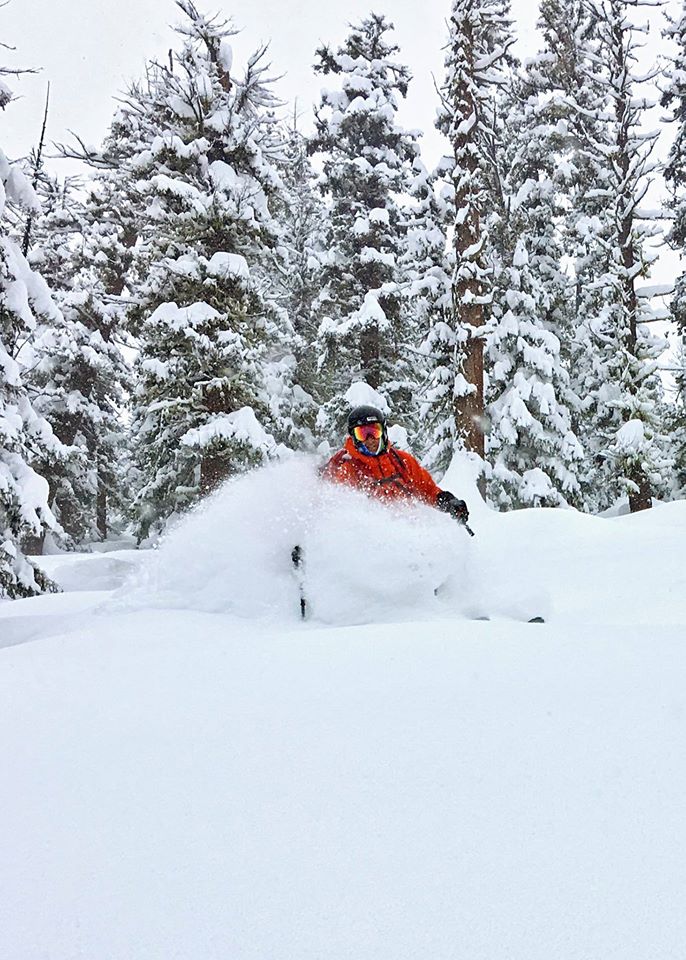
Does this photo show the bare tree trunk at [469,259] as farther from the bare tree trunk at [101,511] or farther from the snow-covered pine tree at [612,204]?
the bare tree trunk at [101,511]

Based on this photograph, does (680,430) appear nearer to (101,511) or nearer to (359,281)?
(359,281)

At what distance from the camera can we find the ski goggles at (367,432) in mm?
6727

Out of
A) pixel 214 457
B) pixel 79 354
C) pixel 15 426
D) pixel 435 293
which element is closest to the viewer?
pixel 15 426

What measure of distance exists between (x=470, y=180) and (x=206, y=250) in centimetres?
626

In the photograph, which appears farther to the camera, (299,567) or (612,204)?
(612,204)

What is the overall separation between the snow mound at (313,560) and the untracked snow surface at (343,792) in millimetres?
554

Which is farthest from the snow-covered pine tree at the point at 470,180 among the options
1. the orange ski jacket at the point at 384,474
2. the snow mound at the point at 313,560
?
the snow mound at the point at 313,560

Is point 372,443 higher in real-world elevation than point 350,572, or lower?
higher

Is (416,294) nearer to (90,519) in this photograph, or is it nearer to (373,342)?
(373,342)

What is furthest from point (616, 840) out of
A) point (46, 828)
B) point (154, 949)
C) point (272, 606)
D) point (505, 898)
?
point (272, 606)

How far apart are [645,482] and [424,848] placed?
16.6 metres

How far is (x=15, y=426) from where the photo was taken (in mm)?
7816

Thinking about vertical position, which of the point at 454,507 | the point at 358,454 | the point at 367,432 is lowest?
the point at 454,507

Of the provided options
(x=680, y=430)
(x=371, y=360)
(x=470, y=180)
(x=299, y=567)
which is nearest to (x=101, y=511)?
(x=371, y=360)
